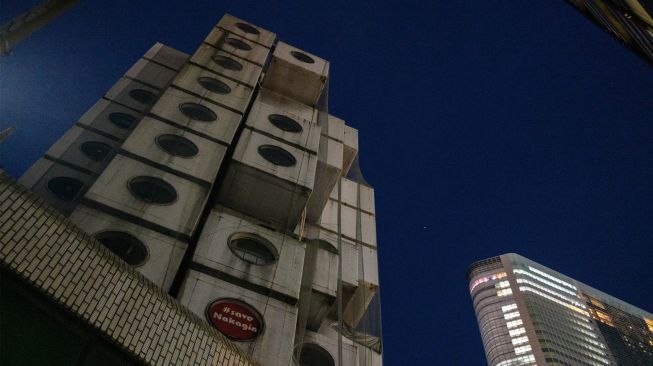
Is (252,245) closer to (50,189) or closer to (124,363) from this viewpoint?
(50,189)

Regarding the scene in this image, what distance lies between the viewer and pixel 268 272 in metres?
12.1

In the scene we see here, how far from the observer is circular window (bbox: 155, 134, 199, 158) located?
13.8m

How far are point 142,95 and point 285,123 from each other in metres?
5.82

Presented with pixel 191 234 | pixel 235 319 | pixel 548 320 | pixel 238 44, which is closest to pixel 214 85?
pixel 238 44

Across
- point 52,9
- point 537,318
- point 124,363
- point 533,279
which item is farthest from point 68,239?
point 533,279

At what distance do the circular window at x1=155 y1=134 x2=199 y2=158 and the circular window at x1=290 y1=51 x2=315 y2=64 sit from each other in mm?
9826

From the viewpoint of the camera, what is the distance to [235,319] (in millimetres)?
10594

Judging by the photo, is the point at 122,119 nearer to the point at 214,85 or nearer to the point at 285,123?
the point at 214,85

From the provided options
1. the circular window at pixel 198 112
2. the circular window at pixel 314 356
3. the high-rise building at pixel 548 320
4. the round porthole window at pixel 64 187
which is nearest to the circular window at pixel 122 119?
the circular window at pixel 198 112

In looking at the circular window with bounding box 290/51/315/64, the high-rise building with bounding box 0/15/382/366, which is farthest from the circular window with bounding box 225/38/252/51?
the circular window with bounding box 290/51/315/64

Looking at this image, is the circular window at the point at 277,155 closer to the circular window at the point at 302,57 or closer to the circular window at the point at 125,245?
the circular window at the point at 125,245

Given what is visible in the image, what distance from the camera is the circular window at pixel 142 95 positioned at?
704 inches

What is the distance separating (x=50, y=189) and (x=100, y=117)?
3956 millimetres

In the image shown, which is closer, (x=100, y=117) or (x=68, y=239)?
(x=68, y=239)
